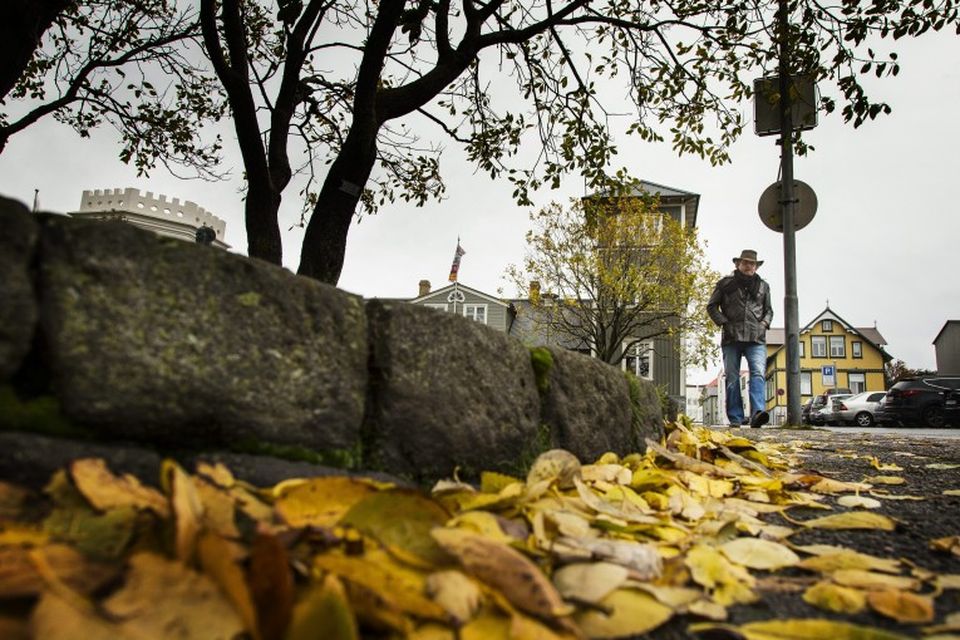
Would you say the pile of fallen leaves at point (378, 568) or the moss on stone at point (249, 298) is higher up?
the moss on stone at point (249, 298)

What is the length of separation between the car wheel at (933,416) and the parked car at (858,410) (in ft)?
20.8

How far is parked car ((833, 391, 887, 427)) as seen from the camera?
23.2 meters

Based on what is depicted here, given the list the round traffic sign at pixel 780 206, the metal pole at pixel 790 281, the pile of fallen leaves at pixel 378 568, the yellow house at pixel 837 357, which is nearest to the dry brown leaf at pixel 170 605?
the pile of fallen leaves at pixel 378 568

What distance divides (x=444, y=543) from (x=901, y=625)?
767mm

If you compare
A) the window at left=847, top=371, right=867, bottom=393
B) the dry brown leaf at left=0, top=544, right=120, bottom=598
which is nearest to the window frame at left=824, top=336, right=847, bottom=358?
the window at left=847, top=371, right=867, bottom=393

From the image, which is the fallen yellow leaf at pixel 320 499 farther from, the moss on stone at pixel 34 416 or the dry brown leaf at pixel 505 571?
the moss on stone at pixel 34 416

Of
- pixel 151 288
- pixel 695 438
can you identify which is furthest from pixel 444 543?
pixel 695 438

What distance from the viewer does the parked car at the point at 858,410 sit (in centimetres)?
2325

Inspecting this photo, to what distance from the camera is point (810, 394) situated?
166ft

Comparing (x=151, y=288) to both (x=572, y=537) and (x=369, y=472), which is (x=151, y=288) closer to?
(x=369, y=472)

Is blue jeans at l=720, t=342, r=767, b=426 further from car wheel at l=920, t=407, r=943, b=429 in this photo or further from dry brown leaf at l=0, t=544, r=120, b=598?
car wheel at l=920, t=407, r=943, b=429

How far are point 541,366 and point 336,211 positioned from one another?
10.5 ft

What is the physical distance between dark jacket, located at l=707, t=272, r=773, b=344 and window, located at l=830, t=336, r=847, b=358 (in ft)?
171

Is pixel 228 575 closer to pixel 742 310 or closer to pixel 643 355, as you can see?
pixel 742 310
